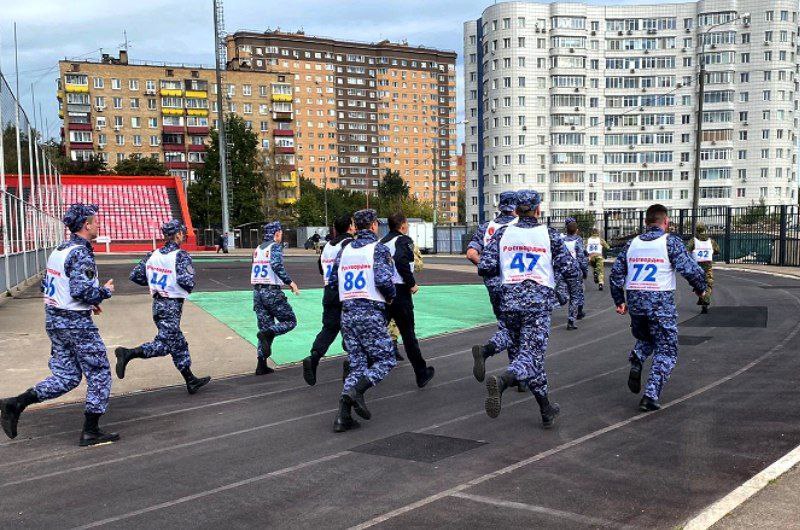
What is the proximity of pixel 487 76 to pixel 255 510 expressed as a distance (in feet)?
308

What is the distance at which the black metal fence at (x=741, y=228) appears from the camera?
92.6 ft

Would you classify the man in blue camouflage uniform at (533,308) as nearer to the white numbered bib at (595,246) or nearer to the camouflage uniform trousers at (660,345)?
the camouflage uniform trousers at (660,345)

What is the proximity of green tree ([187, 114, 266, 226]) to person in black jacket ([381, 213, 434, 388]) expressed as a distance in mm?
72847

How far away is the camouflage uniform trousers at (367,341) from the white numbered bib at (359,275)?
14 cm

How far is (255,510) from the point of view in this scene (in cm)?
455

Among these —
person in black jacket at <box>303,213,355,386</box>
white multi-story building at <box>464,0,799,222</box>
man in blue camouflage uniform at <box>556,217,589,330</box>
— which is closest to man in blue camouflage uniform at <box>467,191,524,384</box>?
person in black jacket at <box>303,213,355,386</box>

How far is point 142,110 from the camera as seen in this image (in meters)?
101

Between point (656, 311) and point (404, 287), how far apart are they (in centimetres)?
286

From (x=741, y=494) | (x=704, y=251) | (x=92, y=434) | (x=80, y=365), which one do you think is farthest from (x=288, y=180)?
(x=741, y=494)

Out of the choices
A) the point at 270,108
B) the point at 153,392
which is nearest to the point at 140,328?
the point at 153,392

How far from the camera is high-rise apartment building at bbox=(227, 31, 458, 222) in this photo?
152625mm

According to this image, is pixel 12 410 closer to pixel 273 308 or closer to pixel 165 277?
pixel 165 277

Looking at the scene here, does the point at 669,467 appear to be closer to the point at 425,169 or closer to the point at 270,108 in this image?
the point at 270,108

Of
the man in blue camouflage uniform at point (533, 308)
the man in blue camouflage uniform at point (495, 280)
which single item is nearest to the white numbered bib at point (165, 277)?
the man in blue camouflage uniform at point (495, 280)
